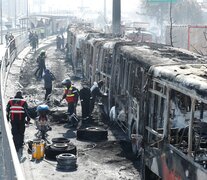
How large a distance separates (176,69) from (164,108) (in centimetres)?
78

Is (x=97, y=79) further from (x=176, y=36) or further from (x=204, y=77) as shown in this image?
(x=176, y=36)

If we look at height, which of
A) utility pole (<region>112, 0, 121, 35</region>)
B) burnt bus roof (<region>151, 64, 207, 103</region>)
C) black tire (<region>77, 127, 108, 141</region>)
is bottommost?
black tire (<region>77, 127, 108, 141</region>)

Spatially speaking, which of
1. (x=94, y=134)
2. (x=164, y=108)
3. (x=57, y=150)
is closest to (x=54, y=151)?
(x=57, y=150)

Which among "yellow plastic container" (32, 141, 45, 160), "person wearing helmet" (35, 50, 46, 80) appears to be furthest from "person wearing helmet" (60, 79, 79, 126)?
"person wearing helmet" (35, 50, 46, 80)

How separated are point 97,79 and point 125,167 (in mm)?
7750

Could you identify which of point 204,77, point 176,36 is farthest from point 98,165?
point 176,36

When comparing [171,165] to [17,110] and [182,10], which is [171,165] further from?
[182,10]

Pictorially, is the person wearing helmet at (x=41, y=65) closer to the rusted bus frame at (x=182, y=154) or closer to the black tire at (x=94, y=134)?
the black tire at (x=94, y=134)

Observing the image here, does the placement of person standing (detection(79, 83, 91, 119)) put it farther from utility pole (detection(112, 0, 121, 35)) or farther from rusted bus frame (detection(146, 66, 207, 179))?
utility pole (detection(112, 0, 121, 35))

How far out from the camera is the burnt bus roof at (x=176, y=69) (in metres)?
8.51

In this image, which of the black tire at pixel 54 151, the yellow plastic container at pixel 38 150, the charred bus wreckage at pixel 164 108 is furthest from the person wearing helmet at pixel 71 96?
the yellow plastic container at pixel 38 150

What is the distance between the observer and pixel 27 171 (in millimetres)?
12070

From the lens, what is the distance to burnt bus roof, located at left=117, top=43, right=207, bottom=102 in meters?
8.51

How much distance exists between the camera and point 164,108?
10102mm
